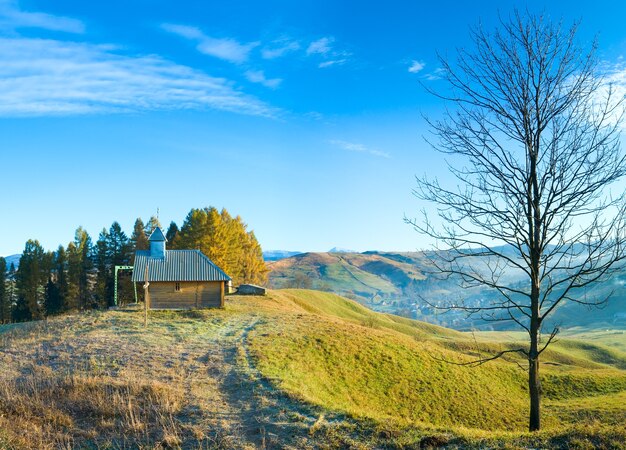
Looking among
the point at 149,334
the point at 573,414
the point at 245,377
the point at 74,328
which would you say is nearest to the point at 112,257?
the point at 74,328

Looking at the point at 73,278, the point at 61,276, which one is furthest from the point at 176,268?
the point at 61,276

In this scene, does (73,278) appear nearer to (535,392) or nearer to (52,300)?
(52,300)

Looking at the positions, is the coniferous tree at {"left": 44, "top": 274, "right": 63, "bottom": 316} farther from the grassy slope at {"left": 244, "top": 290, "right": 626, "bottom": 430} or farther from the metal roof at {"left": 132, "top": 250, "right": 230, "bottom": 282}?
the grassy slope at {"left": 244, "top": 290, "right": 626, "bottom": 430}

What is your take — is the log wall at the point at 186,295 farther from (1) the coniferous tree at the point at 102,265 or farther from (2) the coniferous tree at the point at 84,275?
(2) the coniferous tree at the point at 84,275

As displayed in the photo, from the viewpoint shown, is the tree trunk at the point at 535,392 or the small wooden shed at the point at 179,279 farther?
the small wooden shed at the point at 179,279

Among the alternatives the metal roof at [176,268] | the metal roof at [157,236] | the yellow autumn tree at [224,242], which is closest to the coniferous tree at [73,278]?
the yellow autumn tree at [224,242]

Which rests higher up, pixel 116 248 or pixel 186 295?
pixel 116 248

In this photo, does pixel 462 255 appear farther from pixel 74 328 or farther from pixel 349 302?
pixel 349 302

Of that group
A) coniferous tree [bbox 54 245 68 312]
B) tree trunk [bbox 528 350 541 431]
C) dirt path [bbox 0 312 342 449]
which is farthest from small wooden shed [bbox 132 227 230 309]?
coniferous tree [bbox 54 245 68 312]

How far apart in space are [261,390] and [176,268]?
26.4 meters

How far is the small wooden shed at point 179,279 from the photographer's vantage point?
38.3 meters

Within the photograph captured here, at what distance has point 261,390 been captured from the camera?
14805mm

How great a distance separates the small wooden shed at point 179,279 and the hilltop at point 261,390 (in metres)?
2.10

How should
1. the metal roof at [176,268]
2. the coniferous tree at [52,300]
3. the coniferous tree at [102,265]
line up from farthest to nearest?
the coniferous tree at [52,300]
the coniferous tree at [102,265]
the metal roof at [176,268]
